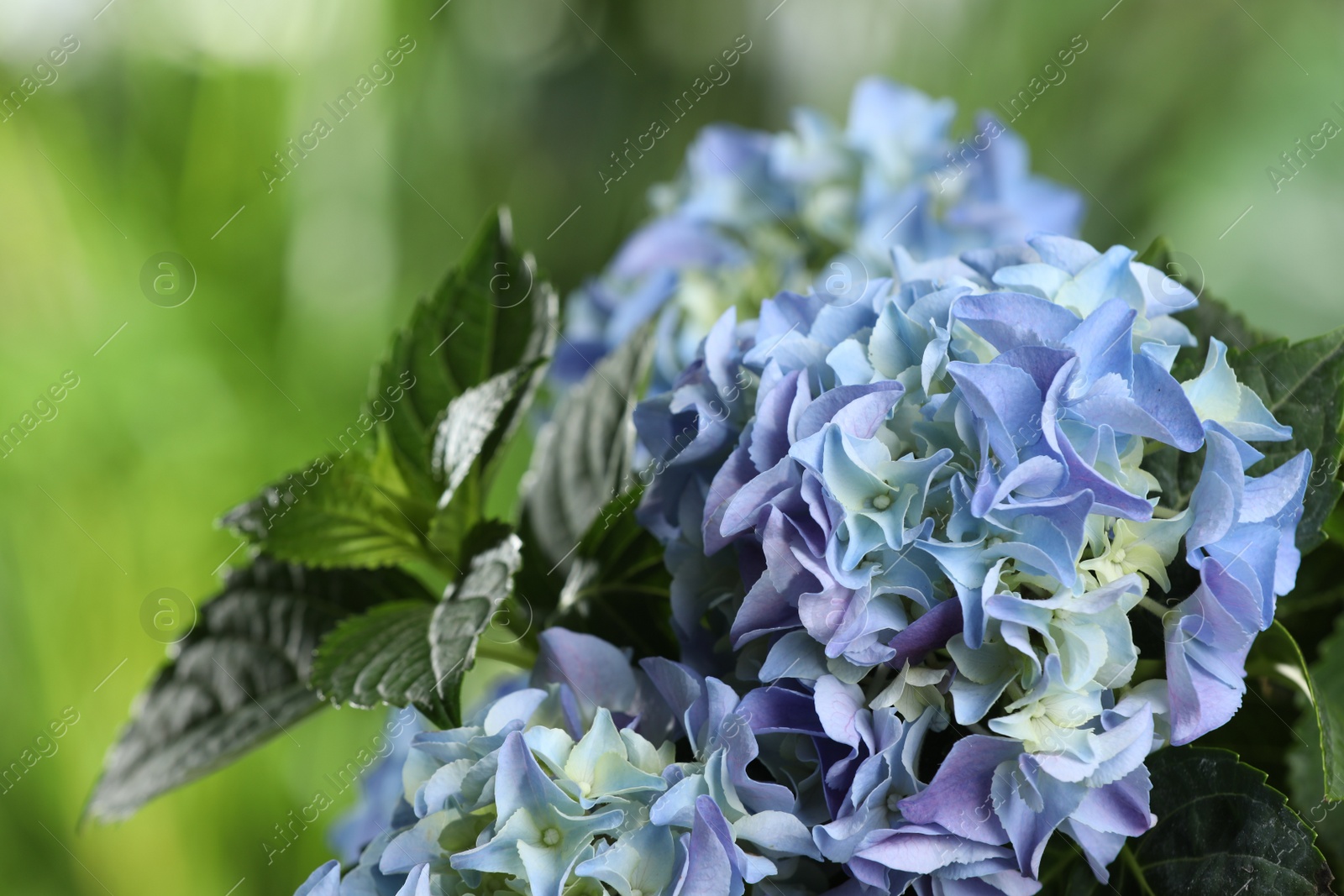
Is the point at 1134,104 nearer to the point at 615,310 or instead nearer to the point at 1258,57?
the point at 1258,57

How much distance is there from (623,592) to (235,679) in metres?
0.15

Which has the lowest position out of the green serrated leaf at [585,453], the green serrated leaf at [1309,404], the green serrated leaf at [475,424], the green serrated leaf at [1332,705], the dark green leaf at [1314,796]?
the dark green leaf at [1314,796]

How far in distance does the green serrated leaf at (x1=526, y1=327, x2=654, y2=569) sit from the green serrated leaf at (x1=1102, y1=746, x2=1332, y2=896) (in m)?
0.20

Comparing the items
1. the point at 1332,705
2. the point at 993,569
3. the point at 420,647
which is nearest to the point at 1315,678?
the point at 1332,705

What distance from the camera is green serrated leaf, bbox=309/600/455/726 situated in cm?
27

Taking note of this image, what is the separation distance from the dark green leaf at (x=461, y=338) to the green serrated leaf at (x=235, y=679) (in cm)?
6

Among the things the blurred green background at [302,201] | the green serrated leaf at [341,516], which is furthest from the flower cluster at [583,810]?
the blurred green background at [302,201]

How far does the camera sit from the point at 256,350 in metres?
1.13

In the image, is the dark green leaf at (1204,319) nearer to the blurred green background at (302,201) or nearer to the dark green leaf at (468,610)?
the dark green leaf at (468,610)

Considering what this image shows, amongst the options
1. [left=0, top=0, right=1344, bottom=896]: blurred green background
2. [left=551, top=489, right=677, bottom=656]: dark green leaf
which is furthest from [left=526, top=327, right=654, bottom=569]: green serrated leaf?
[left=0, top=0, right=1344, bottom=896]: blurred green background

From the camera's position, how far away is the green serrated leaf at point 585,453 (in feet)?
1.26

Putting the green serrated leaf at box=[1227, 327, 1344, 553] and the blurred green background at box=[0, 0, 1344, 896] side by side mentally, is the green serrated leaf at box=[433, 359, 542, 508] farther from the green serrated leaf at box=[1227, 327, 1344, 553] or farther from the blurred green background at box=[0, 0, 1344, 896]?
the blurred green background at box=[0, 0, 1344, 896]

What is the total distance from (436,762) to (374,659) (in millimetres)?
52

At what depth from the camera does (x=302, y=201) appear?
46.6 inches
